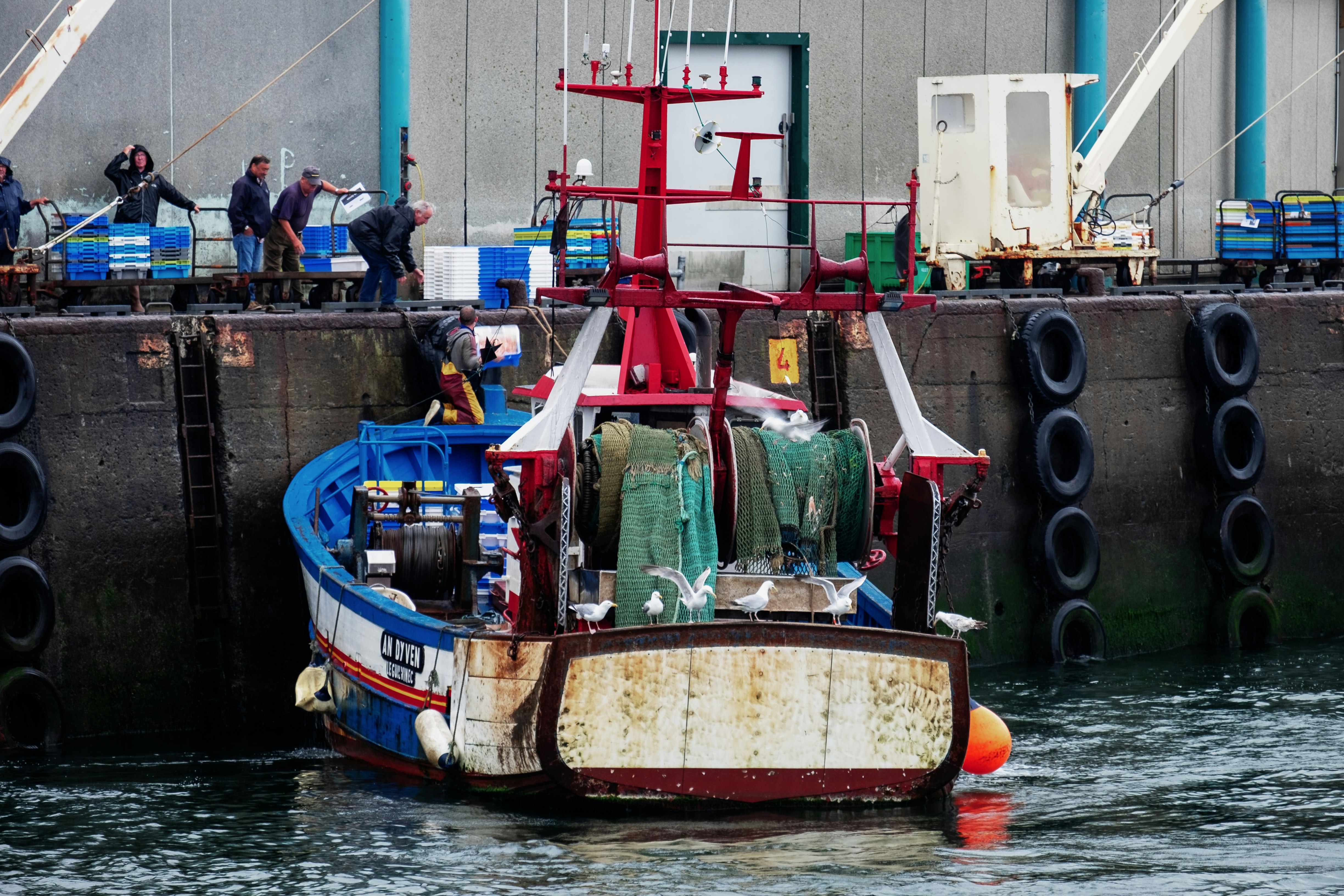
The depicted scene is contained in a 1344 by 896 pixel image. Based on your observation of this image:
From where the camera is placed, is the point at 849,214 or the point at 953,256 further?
the point at 849,214

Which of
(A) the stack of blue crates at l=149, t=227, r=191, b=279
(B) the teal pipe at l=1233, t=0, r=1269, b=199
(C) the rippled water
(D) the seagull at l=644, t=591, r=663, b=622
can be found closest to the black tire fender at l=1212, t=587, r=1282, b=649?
(C) the rippled water

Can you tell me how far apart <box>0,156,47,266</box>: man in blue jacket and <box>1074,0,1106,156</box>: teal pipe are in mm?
13334

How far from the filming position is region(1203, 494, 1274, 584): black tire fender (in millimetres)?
17000

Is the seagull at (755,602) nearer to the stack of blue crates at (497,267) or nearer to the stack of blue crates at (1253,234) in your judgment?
the stack of blue crates at (497,267)

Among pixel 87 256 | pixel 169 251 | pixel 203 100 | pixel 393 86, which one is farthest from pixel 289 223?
pixel 393 86

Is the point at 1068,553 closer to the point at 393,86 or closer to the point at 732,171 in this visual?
the point at 732,171

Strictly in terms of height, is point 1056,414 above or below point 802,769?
above

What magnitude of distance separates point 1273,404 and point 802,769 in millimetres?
9025

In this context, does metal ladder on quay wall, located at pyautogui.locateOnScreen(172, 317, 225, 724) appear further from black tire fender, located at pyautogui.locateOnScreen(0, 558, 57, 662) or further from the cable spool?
the cable spool

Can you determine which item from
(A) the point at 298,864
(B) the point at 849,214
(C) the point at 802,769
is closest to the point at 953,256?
(B) the point at 849,214

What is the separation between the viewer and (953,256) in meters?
21.7

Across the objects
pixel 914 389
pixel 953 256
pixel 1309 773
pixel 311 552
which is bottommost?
pixel 1309 773

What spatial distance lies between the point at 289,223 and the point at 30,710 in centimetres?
649

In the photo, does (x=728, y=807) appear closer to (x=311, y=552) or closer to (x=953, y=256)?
(x=311, y=552)
